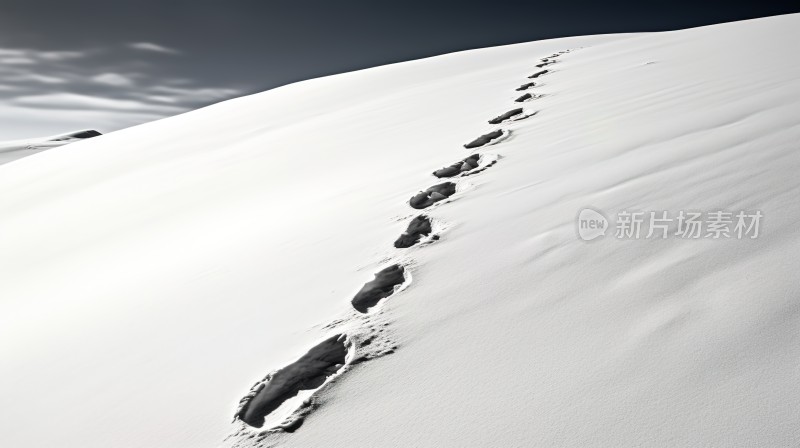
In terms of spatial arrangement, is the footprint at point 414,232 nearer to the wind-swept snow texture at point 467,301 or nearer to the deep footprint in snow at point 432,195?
the wind-swept snow texture at point 467,301

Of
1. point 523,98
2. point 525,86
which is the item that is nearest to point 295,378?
point 523,98

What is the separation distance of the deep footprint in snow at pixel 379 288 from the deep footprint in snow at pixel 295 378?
0.69 feet

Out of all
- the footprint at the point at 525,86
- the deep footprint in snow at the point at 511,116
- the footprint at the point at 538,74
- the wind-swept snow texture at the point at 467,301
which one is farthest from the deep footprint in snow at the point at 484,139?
the footprint at the point at 538,74

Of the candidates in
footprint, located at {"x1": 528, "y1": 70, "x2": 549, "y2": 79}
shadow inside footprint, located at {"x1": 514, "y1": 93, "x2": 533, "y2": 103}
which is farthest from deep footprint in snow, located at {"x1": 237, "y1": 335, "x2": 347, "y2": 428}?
footprint, located at {"x1": 528, "y1": 70, "x2": 549, "y2": 79}

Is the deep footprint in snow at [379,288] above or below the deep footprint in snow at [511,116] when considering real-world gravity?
below

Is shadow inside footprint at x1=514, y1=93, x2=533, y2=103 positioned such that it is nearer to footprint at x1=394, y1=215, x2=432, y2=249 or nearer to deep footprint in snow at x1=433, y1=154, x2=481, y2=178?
deep footprint in snow at x1=433, y1=154, x2=481, y2=178

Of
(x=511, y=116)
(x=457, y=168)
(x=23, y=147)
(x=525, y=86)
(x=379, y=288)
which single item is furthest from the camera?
(x=23, y=147)

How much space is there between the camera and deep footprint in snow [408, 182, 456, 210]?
8.07ft

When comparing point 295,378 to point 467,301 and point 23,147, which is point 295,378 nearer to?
point 467,301

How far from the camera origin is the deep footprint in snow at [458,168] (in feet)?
9.65

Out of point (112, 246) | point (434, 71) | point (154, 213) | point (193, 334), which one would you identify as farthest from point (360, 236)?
point (434, 71)

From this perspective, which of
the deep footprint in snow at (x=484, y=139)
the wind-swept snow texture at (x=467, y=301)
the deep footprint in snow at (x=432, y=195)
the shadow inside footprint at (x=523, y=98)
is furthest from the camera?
the shadow inside footprint at (x=523, y=98)

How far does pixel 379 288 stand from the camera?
5.28 feet

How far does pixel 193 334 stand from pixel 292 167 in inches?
120
